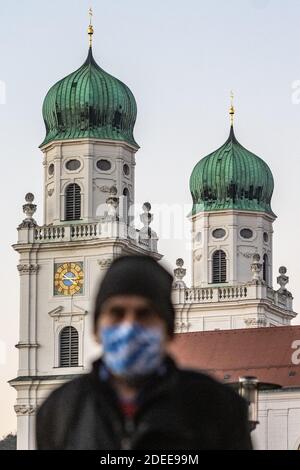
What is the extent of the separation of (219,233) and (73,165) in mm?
11469

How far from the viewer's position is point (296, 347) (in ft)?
192

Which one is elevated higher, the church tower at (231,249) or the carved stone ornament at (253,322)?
the church tower at (231,249)

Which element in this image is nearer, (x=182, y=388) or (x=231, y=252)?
(x=182, y=388)

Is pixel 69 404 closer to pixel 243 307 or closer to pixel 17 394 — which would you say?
pixel 17 394

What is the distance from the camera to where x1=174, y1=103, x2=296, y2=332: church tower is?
71.4 m

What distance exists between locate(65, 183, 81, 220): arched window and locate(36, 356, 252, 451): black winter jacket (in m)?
61.1

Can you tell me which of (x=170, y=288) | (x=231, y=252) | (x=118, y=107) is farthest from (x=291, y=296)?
(x=170, y=288)

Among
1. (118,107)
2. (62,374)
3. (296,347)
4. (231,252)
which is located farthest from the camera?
(231,252)

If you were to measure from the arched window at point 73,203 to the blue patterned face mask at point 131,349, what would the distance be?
200 feet

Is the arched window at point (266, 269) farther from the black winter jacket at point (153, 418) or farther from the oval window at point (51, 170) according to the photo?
the black winter jacket at point (153, 418)

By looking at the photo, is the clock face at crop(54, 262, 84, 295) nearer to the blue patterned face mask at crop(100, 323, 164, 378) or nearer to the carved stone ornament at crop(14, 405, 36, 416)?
the carved stone ornament at crop(14, 405, 36, 416)

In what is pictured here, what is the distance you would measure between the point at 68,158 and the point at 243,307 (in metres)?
10.2

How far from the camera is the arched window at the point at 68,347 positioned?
62.8 meters

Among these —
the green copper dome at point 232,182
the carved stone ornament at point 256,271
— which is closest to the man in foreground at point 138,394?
the carved stone ornament at point 256,271
